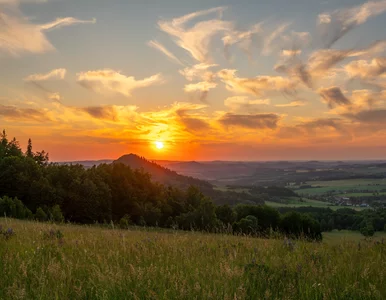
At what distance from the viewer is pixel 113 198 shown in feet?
265

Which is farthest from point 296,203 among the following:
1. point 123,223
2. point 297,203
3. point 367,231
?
point 367,231

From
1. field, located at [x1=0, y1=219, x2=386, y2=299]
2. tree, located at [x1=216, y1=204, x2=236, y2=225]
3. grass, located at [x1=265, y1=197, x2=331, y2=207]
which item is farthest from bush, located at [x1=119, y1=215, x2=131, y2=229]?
grass, located at [x1=265, y1=197, x2=331, y2=207]

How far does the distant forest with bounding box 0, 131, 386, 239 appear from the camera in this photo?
65500 mm

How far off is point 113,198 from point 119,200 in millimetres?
1599

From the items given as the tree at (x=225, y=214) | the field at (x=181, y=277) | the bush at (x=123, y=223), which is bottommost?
the tree at (x=225, y=214)

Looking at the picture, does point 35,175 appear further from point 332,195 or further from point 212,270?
point 332,195

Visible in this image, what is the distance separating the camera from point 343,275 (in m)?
4.98

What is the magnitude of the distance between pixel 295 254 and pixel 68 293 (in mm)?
4682

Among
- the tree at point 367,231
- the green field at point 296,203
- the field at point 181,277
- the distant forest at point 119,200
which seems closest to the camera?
the field at point 181,277

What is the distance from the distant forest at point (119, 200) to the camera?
6550 centimetres

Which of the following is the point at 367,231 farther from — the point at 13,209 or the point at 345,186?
the point at 345,186

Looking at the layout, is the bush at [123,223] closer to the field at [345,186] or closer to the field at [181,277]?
the field at [181,277]

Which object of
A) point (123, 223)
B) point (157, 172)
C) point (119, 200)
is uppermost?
point (157, 172)

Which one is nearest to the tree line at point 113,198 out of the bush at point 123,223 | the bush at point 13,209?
the bush at point 123,223
